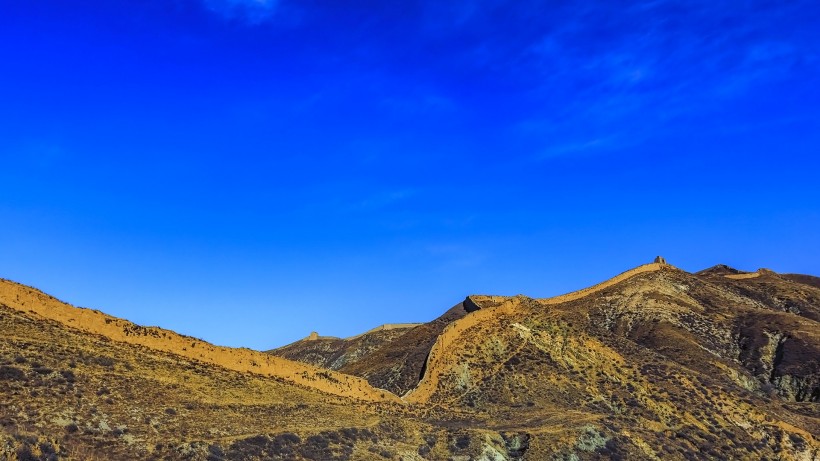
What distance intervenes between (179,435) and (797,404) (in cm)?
4365

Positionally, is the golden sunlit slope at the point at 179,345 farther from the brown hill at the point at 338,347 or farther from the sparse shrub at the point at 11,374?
the brown hill at the point at 338,347

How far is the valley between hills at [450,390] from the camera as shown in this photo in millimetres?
24594

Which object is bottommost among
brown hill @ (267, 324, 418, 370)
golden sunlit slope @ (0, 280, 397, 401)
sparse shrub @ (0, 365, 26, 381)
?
sparse shrub @ (0, 365, 26, 381)

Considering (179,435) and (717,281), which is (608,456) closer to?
(179,435)

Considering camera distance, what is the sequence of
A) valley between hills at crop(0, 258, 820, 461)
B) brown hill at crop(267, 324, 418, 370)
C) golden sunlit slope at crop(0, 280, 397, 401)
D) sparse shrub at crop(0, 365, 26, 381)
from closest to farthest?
sparse shrub at crop(0, 365, 26, 381), valley between hills at crop(0, 258, 820, 461), golden sunlit slope at crop(0, 280, 397, 401), brown hill at crop(267, 324, 418, 370)

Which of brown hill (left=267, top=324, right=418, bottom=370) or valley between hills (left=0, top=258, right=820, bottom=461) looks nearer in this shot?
valley between hills (left=0, top=258, right=820, bottom=461)

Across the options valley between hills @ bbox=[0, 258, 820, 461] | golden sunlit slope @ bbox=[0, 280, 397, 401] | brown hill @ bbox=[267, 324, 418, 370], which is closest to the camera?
valley between hills @ bbox=[0, 258, 820, 461]

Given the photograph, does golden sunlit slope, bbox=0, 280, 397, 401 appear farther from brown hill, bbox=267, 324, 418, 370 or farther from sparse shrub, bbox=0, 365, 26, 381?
brown hill, bbox=267, 324, 418, 370

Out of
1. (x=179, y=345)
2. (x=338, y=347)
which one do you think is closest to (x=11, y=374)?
(x=179, y=345)

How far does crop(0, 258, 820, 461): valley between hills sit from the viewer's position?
24594 mm

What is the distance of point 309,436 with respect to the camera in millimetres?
28281

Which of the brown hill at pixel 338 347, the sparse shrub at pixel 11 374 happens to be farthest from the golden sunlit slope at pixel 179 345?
the brown hill at pixel 338 347

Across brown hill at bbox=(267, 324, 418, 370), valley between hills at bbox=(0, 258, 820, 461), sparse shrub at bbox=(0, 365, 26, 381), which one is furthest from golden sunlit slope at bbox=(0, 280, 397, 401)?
brown hill at bbox=(267, 324, 418, 370)

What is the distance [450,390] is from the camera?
41.3 m
